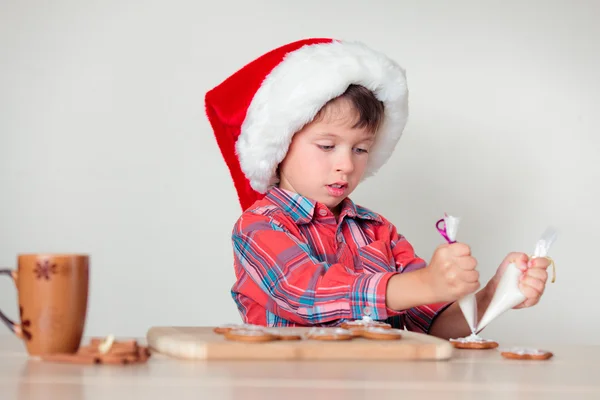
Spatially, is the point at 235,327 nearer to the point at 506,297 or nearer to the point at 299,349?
the point at 299,349

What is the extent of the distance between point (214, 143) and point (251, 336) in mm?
1491

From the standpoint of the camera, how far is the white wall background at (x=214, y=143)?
2287mm

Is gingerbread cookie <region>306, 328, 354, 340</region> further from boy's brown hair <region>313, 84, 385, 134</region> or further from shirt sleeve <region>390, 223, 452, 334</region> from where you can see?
boy's brown hair <region>313, 84, 385, 134</region>

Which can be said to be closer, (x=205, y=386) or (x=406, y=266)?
(x=205, y=386)

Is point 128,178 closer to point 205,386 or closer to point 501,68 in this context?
point 501,68

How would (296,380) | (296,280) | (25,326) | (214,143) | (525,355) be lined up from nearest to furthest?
(296,380)
(25,326)
(525,355)
(296,280)
(214,143)

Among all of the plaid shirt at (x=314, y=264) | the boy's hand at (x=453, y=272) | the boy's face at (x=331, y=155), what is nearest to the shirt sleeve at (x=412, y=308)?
the plaid shirt at (x=314, y=264)

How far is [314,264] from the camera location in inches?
51.8

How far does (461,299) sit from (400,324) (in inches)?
15.5

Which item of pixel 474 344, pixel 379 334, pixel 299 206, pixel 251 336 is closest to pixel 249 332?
pixel 251 336

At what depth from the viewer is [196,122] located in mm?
2318

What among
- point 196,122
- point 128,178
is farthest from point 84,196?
point 196,122

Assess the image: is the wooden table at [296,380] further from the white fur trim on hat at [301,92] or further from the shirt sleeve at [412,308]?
the white fur trim on hat at [301,92]

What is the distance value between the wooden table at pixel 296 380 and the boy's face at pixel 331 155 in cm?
68
